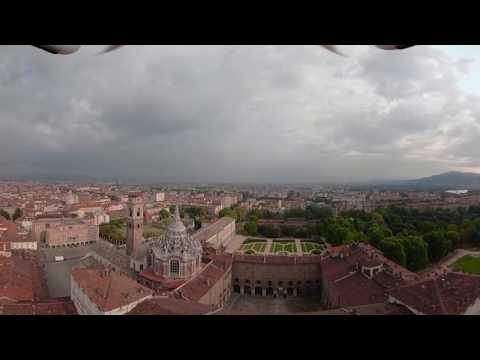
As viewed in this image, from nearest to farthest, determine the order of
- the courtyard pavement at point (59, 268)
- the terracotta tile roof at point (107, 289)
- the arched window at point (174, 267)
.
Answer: the terracotta tile roof at point (107, 289), the arched window at point (174, 267), the courtyard pavement at point (59, 268)

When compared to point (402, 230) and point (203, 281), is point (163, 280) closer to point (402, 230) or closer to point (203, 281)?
point (203, 281)

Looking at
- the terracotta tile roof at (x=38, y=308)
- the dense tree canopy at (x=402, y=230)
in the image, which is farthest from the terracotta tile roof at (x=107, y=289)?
the dense tree canopy at (x=402, y=230)

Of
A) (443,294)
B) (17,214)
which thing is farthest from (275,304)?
(17,214)

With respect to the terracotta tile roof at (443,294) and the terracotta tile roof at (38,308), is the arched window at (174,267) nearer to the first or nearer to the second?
the terracotta tile roof at (38,308)

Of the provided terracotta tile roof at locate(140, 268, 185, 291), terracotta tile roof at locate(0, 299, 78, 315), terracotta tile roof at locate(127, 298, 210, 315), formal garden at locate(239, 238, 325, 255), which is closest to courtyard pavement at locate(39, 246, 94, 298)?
terracotta tile roof at locate(140, 268, 185, 291)
